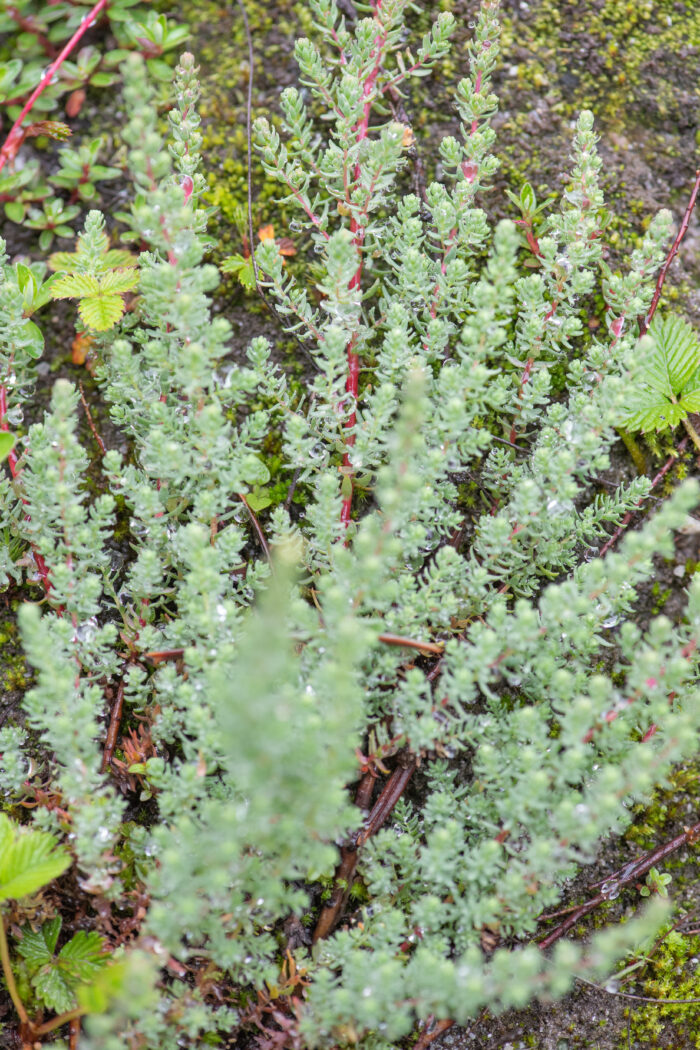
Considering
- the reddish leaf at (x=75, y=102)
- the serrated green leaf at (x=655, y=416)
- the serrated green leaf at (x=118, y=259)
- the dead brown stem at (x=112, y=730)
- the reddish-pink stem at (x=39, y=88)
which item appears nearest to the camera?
the dead brown stem at (x=112, y=730)

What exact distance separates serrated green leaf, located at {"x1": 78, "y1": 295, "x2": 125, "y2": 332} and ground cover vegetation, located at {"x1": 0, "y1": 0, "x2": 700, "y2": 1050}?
0.05ft

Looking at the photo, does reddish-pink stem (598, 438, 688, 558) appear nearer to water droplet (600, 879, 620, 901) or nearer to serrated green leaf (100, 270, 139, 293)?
water droplet (600, 879, 620, 901)

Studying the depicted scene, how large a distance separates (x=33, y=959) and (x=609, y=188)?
11.9 ft

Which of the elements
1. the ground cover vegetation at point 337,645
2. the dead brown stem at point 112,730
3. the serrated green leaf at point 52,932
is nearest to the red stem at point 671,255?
the ground cover vegetation at point 337,645

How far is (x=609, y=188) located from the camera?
3.50 meters

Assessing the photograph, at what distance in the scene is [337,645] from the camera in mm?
1979

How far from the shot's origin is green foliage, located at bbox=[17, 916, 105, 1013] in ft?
8.12

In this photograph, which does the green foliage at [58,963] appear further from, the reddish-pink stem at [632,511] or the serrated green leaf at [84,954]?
the reddish-pink stem at [632,511]

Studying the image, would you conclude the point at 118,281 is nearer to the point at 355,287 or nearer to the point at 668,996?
the point at 355,287

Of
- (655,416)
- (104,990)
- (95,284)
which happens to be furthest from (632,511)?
(104,990)

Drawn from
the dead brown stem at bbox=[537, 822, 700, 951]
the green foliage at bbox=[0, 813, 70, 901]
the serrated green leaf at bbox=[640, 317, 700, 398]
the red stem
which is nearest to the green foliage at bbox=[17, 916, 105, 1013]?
the green foliage at bbox=[0, 813, 70, 901]

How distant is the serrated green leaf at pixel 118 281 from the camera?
303cm

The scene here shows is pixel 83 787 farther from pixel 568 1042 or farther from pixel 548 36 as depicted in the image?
pixel 548 36

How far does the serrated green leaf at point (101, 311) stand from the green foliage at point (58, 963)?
2013mm
